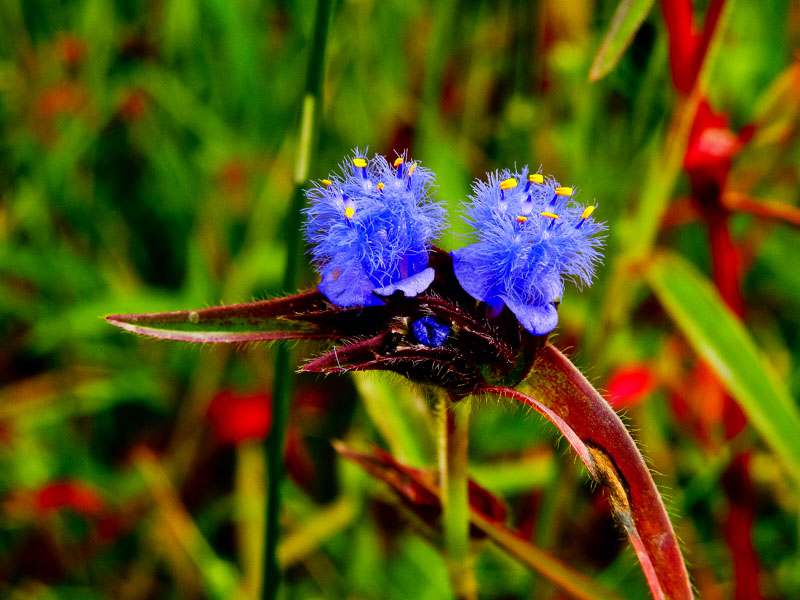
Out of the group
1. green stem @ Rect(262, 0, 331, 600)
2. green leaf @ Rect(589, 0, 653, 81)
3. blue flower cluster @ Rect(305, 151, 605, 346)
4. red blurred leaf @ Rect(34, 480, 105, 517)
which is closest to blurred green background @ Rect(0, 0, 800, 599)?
red blurred leaf @ Rect(34, 480, 105, 517)

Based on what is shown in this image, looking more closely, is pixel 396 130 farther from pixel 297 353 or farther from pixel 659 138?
pixel 659 138

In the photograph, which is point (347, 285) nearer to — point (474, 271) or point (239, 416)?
point (474, 271)

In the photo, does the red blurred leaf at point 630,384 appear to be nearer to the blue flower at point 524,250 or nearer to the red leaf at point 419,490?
the red leaf at point 419,490

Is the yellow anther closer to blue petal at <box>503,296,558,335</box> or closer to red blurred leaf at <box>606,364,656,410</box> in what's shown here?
blue petal at <box>503,296,558,335</box>

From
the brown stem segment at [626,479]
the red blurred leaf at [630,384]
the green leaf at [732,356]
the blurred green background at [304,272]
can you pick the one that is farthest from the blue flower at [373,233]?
the red blurred leaf at [630,384]

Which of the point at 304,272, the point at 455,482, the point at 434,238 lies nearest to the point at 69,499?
the point at 304,272

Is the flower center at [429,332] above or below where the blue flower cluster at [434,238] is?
below

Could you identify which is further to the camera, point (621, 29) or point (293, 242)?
point (293, 242)
